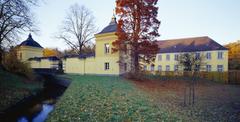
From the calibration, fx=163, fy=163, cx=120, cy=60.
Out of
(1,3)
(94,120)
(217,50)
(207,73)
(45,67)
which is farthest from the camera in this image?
(45,67)

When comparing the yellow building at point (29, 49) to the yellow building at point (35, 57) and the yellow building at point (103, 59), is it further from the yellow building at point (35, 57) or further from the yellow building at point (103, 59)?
the yellow building at point (103, 59)

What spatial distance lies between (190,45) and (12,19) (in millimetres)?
35214

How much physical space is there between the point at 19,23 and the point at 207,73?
2836 cm

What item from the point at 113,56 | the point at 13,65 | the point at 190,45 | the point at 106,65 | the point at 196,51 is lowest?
the point at 106,65

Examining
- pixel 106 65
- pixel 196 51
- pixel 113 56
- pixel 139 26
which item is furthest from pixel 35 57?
pixel 196 51

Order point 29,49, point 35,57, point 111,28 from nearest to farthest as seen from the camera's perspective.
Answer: point 111,28
point 35,57
point 29,49

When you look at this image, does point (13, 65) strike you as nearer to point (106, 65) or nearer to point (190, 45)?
point (106, 65)

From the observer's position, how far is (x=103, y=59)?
26.8 metres

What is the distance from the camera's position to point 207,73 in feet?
92.4

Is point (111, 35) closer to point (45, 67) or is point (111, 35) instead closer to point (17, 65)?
point (17, 65)

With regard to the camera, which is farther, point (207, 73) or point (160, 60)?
point (160, 60)

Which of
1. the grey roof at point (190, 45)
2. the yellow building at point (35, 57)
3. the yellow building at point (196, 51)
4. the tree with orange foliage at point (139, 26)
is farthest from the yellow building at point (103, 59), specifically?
the grey roof at point (190, 45)

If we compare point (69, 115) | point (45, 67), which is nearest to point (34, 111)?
point (69, 115)

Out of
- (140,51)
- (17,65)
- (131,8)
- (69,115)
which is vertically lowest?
(69,115)
